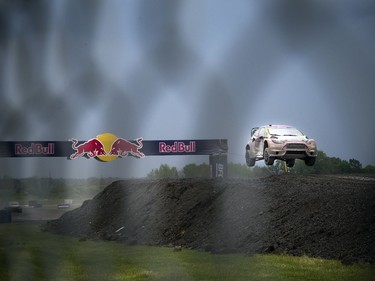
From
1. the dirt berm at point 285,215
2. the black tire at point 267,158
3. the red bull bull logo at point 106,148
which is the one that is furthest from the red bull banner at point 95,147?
the dirt berm at point 285,215

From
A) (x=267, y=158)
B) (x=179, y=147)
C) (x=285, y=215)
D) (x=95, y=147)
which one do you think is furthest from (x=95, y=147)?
(x=285, y=215)

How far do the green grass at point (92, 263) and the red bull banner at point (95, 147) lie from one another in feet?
1.42

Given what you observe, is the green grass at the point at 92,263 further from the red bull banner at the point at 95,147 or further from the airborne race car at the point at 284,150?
the airborne race car at the point at 284,150

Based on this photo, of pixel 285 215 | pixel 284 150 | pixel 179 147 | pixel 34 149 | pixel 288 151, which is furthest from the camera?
pixel 285 215

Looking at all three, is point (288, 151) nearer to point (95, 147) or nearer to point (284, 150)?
point (284, 150)

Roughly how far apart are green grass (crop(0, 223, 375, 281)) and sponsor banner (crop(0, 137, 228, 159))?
1.42 feet

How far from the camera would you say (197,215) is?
8039 millimetres

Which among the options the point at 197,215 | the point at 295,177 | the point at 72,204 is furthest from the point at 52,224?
the point at 295,177

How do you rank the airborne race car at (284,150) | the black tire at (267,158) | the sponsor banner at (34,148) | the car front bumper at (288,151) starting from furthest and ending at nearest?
the black tire at (267,158) < the car front bumper at (288,151) < the airborne race car at (284,150) < the sponsor banner at (34,148)

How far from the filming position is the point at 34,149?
2.07 meters

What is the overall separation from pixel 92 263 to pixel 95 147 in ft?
1.91

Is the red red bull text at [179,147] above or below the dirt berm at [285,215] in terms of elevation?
above

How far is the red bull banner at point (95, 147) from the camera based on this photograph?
6.79 feet

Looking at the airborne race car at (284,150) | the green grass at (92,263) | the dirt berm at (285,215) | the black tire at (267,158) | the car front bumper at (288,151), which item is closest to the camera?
the green grass at (92,263)
